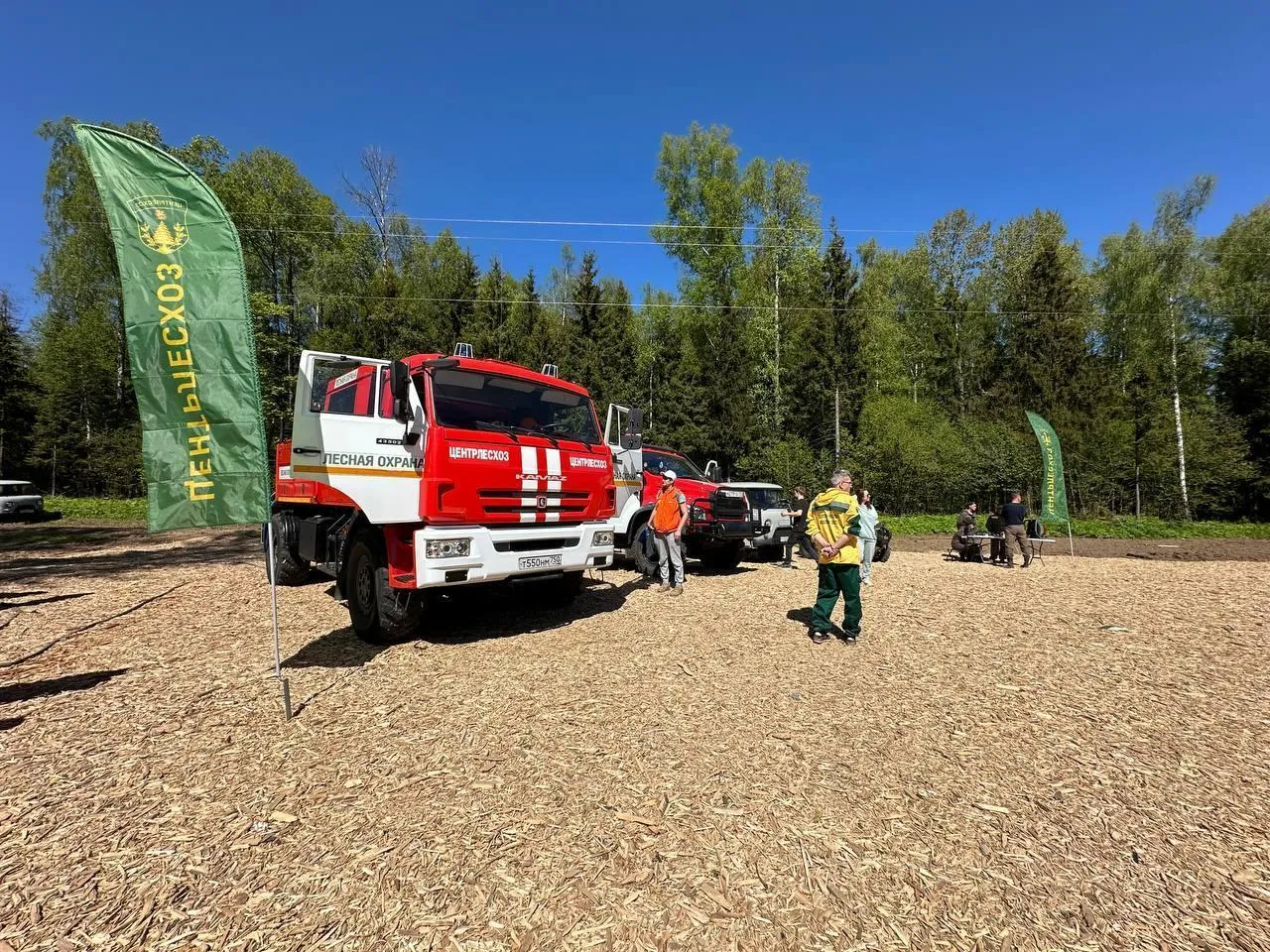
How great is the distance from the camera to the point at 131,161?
374cm

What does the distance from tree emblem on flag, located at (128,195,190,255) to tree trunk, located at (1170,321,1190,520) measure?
31.1 meters

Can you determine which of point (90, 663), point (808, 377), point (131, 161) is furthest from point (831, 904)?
point (808, 377)

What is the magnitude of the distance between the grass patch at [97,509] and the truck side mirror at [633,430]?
81.0 ft

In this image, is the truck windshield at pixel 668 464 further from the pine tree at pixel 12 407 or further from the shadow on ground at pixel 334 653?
the pine tree at pixel 12 407

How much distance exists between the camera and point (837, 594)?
593cm

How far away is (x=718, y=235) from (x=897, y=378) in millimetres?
11440

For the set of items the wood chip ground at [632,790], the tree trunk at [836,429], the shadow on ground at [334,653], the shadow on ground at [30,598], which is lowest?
the wood chip ground at [632,790]

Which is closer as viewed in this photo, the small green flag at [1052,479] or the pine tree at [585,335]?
the small green flag at [1052,479]

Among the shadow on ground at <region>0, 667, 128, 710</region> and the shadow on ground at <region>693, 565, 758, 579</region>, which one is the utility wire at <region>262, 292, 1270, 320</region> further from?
the shadow on ground at <region>0, 667, 128, 710</region>

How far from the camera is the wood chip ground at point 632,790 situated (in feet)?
7.11

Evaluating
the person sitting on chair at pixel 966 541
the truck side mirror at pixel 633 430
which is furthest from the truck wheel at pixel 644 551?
the person sitting on chair at pixel 966 541

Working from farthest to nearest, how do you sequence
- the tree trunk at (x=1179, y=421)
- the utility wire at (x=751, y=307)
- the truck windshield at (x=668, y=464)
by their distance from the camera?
the utility wire at (x=751, y=307)
the tree trunk at (x=1179, y=421)
the truck windshield at (x=668, y=464)

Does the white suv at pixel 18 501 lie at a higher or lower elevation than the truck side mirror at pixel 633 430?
lower

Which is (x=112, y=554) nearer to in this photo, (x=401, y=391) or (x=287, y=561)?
(x=287, y=561)
